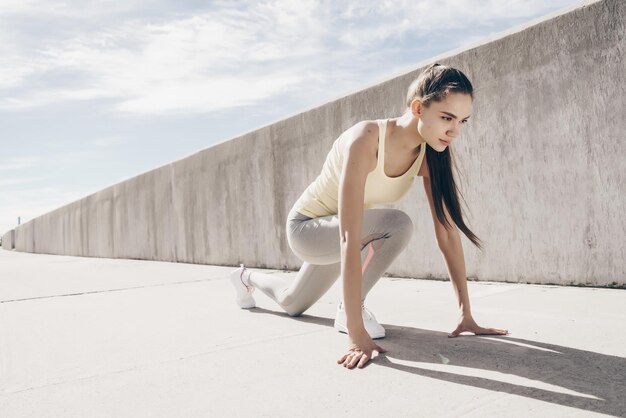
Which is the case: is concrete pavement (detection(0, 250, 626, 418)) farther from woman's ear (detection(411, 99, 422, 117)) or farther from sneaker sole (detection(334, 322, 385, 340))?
woman's ear (detection(411, 99, 422, 117))

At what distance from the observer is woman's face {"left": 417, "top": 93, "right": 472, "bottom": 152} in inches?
79.0

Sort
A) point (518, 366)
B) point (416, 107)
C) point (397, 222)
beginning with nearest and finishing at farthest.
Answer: point (518, 366), point (416, 107), point (397, 222)

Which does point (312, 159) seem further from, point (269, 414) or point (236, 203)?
point (269, 414)

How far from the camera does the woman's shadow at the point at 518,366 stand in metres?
1.53

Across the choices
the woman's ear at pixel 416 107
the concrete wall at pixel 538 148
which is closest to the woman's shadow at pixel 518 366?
the woman's ear at pixel 416 107

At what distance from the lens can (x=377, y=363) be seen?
1.99 metres

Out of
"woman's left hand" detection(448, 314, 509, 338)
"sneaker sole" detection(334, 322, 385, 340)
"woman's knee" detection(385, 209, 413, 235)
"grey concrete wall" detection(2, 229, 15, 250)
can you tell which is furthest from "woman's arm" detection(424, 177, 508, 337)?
"grey concrete wall" detection(2, 229, 15, 250)

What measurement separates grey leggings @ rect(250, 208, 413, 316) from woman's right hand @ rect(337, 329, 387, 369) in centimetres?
45

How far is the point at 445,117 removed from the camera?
2.03 metres

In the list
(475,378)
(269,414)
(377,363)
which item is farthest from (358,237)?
(269,414)

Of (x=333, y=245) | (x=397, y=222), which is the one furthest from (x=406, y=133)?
(x=333, y=245)

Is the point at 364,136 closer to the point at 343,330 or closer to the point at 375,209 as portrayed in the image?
the point at 375,209

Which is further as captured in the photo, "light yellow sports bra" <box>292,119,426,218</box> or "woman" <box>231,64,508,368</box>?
"light yellow sports bra" <box>292,119,426,218</box>

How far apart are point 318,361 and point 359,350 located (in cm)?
18
